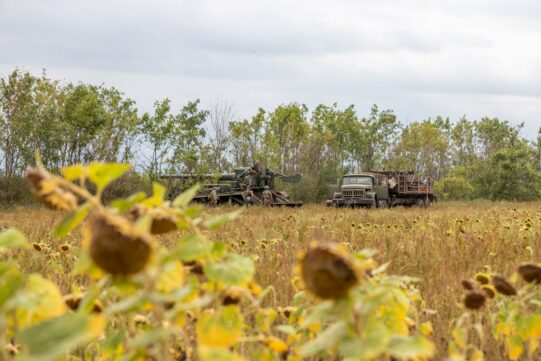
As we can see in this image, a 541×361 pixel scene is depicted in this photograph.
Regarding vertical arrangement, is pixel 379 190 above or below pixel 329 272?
below

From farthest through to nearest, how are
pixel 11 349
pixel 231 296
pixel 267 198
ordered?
pixel 267 198 → pixel 11 349 → pixel 231 296

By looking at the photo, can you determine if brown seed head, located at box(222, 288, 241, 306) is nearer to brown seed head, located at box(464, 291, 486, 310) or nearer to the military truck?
brown seed head, located at box(464, 291, 486, 310)

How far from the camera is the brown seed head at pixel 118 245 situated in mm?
694

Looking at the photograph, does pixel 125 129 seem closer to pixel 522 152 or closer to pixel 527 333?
pixel 522 152

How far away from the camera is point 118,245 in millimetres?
694

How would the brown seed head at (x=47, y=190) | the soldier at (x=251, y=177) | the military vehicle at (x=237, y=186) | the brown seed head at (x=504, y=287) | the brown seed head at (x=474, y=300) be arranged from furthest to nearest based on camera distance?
the soldier at (x=251, y=177) → the military vehicle at (x=237, y=186) → the brown seed head at (x=504, y=287) → the brown seed head at (x=474, y=300) → the brown seed head at (x=47, y=190)

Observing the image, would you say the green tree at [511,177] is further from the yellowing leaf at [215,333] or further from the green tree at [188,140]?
the yellowing leaf at [215,333]

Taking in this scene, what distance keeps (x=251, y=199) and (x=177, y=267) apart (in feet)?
73.8

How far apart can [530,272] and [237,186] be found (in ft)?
77.1

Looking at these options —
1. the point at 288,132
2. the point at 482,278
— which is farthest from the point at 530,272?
the point at 288,132

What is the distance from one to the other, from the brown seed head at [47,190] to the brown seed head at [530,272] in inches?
37.8

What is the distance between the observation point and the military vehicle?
23.4 metres

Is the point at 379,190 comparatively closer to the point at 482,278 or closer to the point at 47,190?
the point at 482,278

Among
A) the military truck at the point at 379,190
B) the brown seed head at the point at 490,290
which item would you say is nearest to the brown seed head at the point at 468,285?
the brown seed head at the point at 490,290
